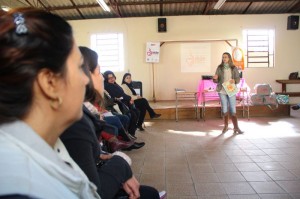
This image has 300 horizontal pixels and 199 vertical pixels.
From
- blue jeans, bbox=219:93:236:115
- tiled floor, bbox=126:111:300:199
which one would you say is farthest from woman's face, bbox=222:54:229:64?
tiled floor, bbox=126:111:300:199

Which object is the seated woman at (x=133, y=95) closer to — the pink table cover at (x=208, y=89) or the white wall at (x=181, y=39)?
the pink table cover at (x=208, y=89)

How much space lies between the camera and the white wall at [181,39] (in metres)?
8.57

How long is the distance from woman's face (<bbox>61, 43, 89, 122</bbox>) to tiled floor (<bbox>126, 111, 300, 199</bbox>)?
1970 millimetres

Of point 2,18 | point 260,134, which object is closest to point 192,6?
point 260,134

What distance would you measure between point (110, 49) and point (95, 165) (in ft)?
27.0

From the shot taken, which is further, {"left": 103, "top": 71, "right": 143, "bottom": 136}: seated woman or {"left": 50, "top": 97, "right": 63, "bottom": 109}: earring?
{"left": 103, "top": 71, "right": 143, "bottom": 136}: seated woman

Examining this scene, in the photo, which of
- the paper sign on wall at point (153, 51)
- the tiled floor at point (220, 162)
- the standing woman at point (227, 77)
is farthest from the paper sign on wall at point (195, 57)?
the standing woman at point (227, 77)

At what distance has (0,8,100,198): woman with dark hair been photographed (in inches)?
19.4

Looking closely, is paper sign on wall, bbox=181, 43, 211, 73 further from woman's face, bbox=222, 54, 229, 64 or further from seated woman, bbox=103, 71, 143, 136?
seated woman, bbox=103, 71, 143, 136

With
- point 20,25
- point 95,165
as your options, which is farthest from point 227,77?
point 20,25

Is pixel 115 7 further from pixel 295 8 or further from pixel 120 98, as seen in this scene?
pixel 295 8

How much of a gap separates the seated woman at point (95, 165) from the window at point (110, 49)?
7.86 m

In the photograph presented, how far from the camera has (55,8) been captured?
827 centimetres

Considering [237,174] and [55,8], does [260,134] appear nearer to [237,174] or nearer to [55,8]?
[237,174]
